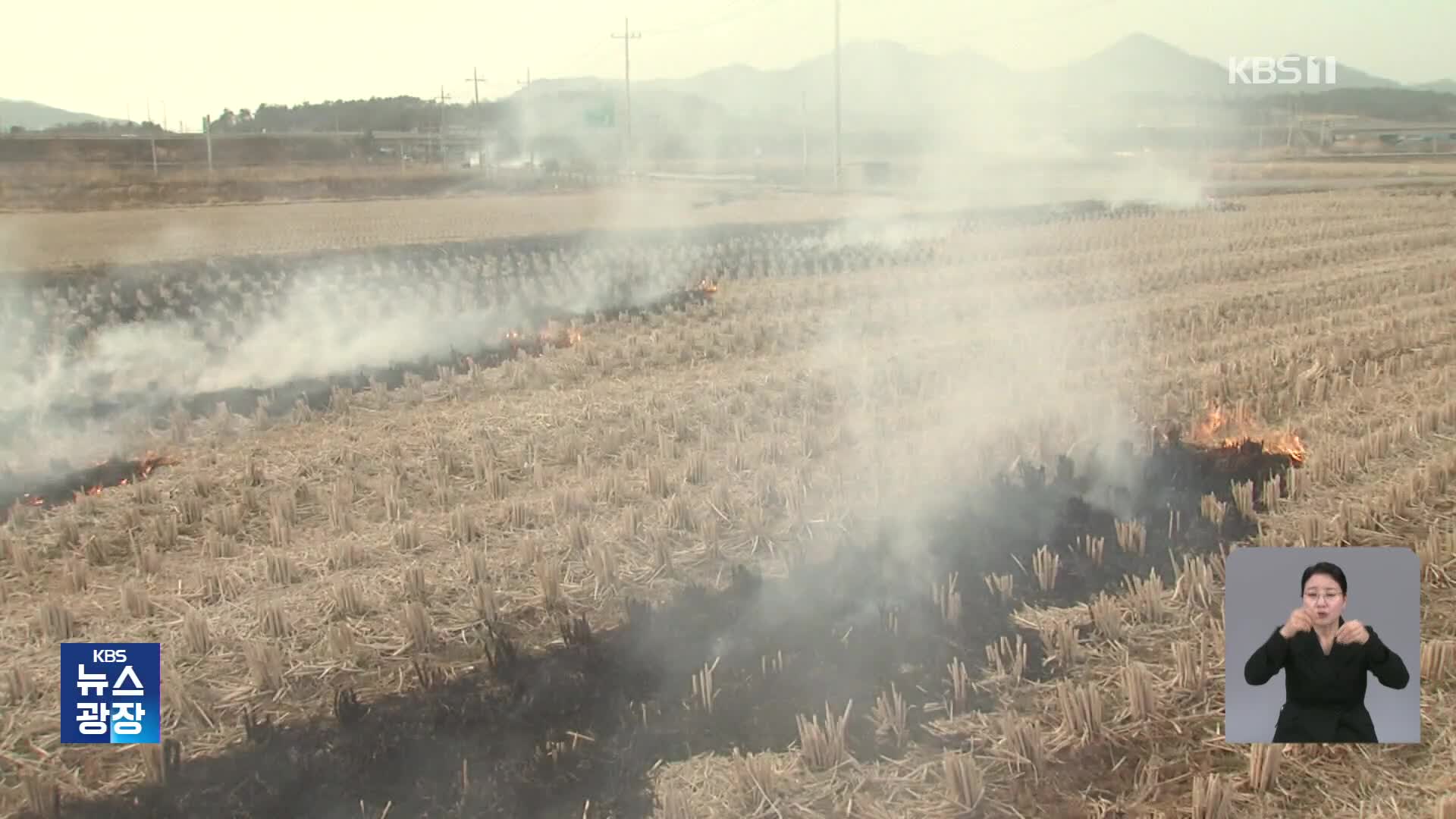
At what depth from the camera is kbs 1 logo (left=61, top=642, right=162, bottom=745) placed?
4.13 m

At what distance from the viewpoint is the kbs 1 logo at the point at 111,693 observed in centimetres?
413

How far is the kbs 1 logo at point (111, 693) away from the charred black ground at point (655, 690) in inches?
14.6

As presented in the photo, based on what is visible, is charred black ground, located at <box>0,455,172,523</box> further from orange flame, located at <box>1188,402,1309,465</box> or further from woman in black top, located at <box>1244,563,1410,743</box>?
orange flame, located at <box>1188,402,1309,465</box>

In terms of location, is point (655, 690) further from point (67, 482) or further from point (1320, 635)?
point (67, 482)

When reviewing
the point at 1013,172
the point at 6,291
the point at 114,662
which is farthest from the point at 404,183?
the point at 114,662

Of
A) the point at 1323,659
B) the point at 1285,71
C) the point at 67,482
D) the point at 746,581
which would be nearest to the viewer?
the point at 1323,659

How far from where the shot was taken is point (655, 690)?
14.5 ft

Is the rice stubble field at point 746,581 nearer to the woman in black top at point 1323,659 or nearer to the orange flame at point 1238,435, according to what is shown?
the orange flame at point 1238,435

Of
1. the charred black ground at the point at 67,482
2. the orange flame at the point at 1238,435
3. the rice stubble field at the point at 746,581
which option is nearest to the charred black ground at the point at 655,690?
the rice stubble field at the point at 746,581

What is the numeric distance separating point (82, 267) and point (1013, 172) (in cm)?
2389

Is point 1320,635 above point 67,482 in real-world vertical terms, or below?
above

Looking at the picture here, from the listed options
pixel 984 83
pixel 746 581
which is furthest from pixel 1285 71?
pixel 746 581

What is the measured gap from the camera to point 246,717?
4191 millimetres

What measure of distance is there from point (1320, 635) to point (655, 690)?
2476 millimetres
